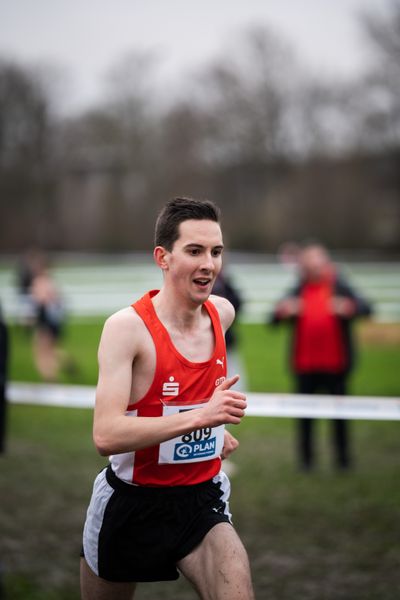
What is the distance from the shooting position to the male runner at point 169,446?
9.20 ft

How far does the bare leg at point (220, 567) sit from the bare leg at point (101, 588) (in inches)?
11.5

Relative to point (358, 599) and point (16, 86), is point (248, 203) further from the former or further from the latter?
point (358, 599)

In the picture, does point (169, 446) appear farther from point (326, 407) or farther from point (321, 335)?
point (321, 335)

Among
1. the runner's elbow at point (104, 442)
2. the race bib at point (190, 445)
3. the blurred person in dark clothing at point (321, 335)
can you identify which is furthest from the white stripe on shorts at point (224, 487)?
the blurred person in dark clothing at point (321, 335)

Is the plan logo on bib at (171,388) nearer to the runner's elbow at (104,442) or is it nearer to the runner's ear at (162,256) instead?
the runner's elbow at (104,442)

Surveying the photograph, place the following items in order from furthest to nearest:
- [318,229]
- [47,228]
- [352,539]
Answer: [47,228] → [318,229] → [352,539]

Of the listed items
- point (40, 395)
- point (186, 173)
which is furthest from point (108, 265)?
point (40, 395)

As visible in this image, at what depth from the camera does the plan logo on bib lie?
2.89 meters

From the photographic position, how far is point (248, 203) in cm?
4319

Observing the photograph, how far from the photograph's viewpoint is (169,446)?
2965 millimetres

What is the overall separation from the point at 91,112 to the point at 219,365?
151 ft

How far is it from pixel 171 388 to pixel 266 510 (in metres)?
3.75

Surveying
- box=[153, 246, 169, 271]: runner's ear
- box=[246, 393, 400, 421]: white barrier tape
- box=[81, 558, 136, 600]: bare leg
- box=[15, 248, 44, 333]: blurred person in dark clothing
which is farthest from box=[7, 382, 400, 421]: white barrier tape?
box=[15, 248, 44, 333]: blurred person in dark clothing

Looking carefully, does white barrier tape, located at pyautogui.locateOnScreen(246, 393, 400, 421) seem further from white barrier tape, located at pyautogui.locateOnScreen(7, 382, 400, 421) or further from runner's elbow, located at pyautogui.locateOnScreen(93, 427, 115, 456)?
runner's elbow, located at pyautogui.locateOnScreen(93, 427, 115, 456)
